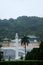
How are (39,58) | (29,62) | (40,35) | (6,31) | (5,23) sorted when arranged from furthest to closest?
1. (5,23)
2. (6,31)
3. (40,35)
4. (39,58)
5. (29,62)

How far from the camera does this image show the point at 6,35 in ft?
351

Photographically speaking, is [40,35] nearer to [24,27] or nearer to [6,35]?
[24,27]

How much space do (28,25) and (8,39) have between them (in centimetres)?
912

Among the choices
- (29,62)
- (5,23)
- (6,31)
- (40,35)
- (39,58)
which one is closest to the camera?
(29,62)

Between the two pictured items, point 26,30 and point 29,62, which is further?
point 26,30

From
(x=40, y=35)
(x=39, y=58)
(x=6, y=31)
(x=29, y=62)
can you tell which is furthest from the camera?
(x=6, y=31)

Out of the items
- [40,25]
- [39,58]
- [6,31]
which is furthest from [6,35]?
[39,58]

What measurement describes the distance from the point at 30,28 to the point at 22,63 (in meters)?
78.7

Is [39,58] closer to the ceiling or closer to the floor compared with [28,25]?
closer to the floor

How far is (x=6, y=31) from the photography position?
341 feet

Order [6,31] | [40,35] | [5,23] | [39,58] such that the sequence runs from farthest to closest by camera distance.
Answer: [5,23] < [6,31] < [40,35] < [39,58]

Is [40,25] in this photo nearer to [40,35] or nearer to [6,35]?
[40,35]

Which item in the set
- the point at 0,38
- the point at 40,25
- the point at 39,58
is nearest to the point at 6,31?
the point at 0,38

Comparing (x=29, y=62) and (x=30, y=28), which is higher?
(x=30, y=28)
